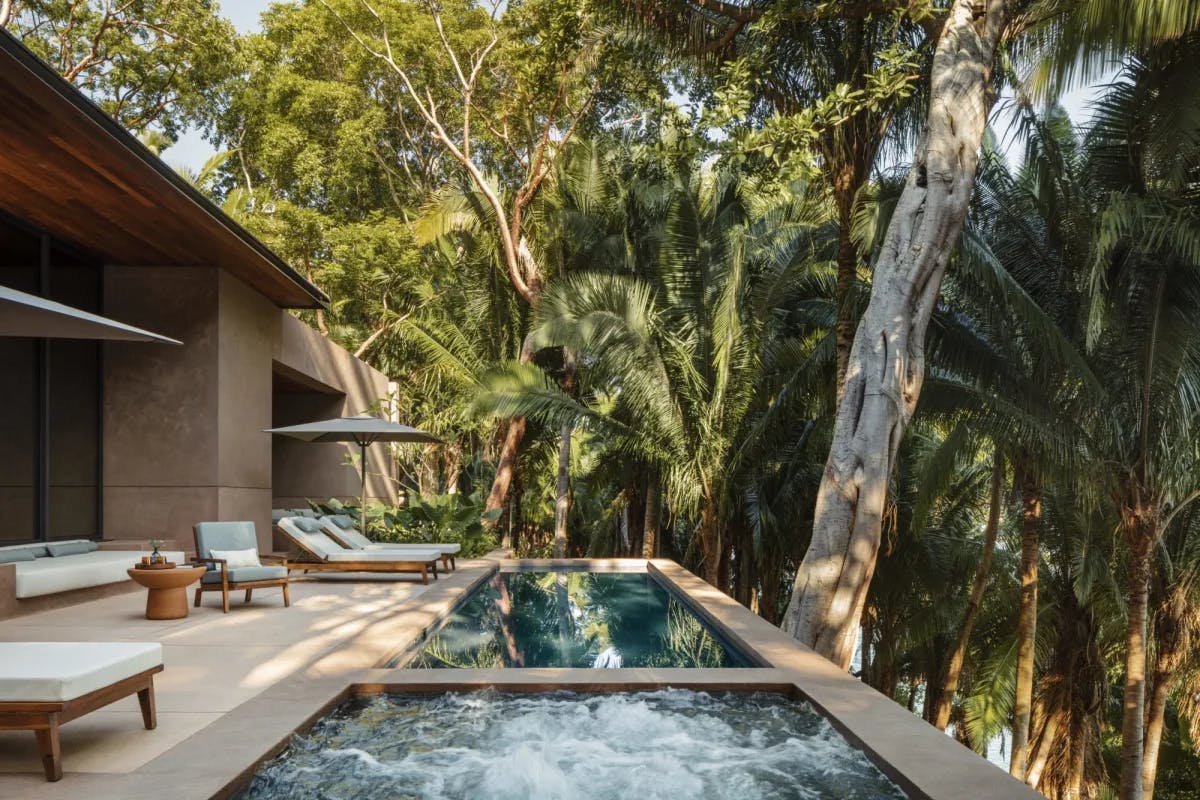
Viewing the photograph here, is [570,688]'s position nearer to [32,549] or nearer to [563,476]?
[32,549]

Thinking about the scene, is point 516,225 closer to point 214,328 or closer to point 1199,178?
point 214,328

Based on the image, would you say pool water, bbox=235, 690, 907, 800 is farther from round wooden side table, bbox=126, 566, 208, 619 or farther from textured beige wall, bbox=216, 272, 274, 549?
textured beige wall, bbox=216, 272, 274, 549

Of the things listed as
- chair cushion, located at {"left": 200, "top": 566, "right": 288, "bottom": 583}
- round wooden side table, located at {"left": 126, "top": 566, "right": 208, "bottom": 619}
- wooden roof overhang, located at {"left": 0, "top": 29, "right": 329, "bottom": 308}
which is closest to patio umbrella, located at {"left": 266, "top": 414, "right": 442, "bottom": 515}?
wooden roof overhang, located at {"left": 0, "top": 29, "right": 329, "bottom": 308}

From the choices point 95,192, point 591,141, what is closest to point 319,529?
point 95,192

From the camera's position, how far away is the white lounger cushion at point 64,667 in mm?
3688

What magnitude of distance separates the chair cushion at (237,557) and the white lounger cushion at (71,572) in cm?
109

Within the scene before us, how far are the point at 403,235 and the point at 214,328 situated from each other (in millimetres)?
9672

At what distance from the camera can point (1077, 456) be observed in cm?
1003

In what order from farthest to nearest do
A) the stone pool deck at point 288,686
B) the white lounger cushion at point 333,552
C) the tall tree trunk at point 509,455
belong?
1. the tall tree trunk at point 509,455
2. the white lounger cushion at point 333,552
3. the stone pool deck at point 288,686

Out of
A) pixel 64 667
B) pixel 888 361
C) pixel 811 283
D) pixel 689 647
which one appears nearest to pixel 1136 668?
pixel 888 361

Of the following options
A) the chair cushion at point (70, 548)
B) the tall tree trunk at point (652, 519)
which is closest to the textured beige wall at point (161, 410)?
the chair cushion at point (70, 548)

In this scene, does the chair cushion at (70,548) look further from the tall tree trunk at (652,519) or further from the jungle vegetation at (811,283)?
the tall tree trunk at (652,519)

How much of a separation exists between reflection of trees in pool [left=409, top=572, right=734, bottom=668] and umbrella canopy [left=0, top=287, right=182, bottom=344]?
303 cm

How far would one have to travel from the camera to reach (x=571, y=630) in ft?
28.2
